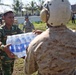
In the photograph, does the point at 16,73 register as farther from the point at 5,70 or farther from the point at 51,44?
the point at 51,44

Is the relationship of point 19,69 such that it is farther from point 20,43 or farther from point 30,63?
point 30,63

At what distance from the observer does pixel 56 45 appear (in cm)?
244

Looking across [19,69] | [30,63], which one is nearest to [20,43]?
[30,63]

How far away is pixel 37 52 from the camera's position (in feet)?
8.12

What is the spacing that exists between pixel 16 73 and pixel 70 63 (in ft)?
15.8

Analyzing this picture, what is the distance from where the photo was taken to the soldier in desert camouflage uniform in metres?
2.42

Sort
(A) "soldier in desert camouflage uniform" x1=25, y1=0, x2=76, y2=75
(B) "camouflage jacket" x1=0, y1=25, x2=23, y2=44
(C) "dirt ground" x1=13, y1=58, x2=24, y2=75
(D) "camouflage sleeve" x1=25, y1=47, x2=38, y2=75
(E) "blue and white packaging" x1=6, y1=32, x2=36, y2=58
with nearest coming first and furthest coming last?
(A) "soldier in desert camouflage uniform" x1=25, y1=0, x2=76, y2=75 → (D) "camouflage sleeve" x1=25, y1=47, x2=38, y2=75 → (E) "blue and white packaging" x1=6, y1=32, x2=36, y2=58 → (B) "camouflage jacket" x1=0, y1=25, x2=23, y2=44 → (C) "dirt ground" x1=13, y1=58, x2=24, y2=75

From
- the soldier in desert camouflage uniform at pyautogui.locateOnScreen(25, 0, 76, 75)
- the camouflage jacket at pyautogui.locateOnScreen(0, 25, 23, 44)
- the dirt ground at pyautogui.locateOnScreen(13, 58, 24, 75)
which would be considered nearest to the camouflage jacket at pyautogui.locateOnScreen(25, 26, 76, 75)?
the soldier in desert camouflage uniform at pyautogui.locateOnScreen(25, 0, 76, 75)

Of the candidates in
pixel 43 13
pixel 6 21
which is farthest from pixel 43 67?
pixel 6 21

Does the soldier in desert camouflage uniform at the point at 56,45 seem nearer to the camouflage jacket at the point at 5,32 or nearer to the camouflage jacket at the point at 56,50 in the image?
the camouflage jacket at the point at 56,50

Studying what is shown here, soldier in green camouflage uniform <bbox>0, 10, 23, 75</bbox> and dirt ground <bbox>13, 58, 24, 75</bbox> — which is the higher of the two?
soldier in green camouflage uniform <bbox>0, 10, 23, 75</bbox>

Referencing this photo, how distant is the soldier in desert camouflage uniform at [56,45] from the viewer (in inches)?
95.4

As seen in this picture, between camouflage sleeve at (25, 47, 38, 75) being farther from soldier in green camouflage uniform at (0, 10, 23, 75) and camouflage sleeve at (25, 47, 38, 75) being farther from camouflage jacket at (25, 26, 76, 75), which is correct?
soldier in green camouflage uniform at (0, 10, 23, 75)

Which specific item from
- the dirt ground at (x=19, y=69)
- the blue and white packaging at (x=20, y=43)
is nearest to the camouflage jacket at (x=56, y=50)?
the blue and white packaging at (x=20, y=43)
